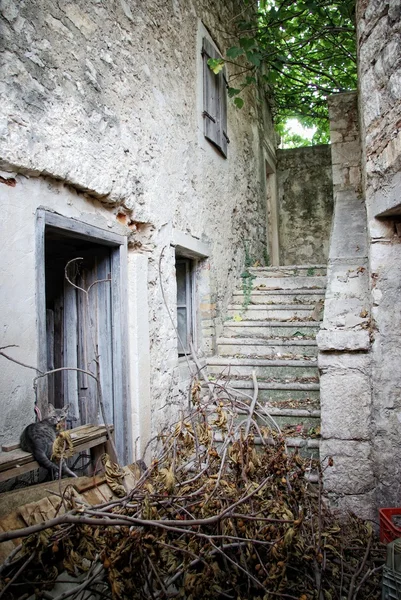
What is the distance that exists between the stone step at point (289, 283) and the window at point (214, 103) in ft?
5.82

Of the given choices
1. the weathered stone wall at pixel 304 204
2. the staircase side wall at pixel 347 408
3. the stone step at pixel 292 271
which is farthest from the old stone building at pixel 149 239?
the weathered stone wall at pixel 304 204

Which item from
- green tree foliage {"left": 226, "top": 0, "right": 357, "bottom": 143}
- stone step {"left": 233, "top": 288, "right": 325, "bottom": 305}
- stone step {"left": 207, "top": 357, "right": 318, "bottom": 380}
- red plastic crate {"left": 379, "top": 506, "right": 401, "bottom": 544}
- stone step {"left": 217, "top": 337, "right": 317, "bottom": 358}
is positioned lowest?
red plastic crate {"left": 379, "top": 506, "right": 401, "bottom": 544}

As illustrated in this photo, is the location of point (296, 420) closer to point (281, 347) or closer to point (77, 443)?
point (281, 347)

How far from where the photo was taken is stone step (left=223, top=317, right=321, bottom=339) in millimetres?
5242

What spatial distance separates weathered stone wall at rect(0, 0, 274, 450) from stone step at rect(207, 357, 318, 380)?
43 cm

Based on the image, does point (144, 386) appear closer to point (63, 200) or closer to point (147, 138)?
point (63, 200)

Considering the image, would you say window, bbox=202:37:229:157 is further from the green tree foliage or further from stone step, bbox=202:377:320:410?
stone step, bbox=202:377:320:410

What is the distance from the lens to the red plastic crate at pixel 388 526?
8.69ft

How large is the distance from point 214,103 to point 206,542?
199 inches

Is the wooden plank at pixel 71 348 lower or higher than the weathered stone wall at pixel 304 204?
lower

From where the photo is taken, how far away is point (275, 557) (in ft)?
7.11

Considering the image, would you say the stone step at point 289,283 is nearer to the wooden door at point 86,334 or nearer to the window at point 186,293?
the window at point 186,293

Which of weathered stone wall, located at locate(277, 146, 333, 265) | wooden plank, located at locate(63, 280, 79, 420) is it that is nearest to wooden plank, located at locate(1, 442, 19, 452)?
wooden plank, located at locate(63, 280, 79, 420)

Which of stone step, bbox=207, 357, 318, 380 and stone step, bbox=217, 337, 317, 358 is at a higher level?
stone step, bbox=217, 337, 317, 358
